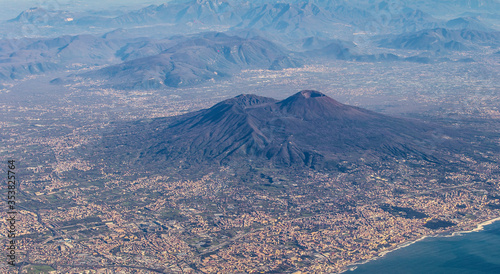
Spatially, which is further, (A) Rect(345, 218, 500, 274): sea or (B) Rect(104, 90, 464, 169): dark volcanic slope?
(B) Rect(104, 90, 464, 169): dark volcanic slope

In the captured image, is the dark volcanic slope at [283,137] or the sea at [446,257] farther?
the dark volcanic slope at [283,137]

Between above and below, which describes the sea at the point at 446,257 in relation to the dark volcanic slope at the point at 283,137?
Answer: below

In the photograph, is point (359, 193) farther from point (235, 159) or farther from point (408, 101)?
point (408, 101)

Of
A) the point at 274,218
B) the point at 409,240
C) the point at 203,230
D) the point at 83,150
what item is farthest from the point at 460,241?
Answer: the point at 83,150

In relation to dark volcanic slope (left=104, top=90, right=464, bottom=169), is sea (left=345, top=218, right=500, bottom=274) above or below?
below
